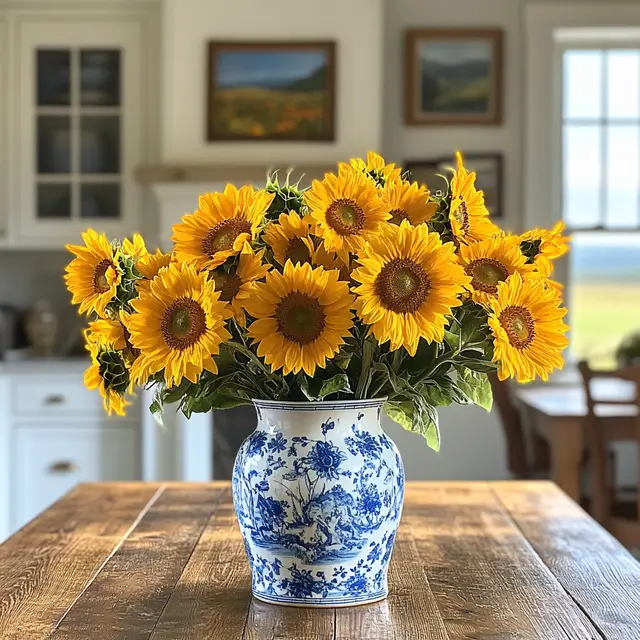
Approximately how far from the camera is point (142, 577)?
130 centimetres

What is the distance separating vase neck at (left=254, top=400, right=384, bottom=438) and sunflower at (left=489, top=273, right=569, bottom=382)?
168 mm

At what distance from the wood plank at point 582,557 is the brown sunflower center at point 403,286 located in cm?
41

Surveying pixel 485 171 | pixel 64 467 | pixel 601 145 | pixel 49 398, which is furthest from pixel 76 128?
pixel 601 145

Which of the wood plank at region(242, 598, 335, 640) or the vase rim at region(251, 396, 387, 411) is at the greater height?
the vase rim at region(251, 396, 387, 411)

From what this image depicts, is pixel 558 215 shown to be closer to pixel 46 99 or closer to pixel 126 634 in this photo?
pixel 46 99

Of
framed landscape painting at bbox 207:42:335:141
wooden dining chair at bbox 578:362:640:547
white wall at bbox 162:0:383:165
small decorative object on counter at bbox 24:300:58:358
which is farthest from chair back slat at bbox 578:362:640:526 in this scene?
small decorative object on counter at bbox 24:300:58:358

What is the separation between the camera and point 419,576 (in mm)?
1308

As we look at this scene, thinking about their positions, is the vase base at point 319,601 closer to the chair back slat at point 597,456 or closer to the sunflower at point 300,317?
the sunflower at point 300,317

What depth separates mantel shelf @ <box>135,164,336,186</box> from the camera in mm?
4047

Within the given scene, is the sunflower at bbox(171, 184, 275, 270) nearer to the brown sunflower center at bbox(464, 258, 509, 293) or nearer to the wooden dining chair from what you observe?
the brown sunflower center at bbox(464, 258, 509, 293)

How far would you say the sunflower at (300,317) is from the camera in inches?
41.1

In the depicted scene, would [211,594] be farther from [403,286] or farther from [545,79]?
[545,79]

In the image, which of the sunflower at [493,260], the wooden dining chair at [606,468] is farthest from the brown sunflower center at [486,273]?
the wooden dining chair at [606,468]

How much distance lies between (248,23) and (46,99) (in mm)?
953
